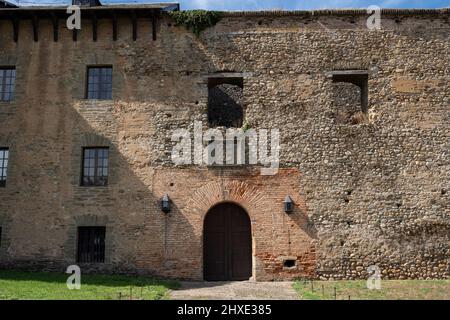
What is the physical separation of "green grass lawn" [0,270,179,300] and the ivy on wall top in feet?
26.5

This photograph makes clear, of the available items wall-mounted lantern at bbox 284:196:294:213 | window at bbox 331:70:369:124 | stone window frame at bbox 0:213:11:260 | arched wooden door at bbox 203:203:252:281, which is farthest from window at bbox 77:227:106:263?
window at bbox 331:70:369:124

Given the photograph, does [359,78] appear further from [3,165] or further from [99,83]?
[3,165]

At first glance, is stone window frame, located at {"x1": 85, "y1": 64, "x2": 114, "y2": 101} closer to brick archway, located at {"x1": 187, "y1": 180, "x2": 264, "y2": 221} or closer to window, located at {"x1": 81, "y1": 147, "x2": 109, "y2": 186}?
window, located at {"x1": 81, "y1": 147, "x2": 109, "y2": 186}

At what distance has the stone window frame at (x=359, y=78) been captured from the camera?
563 inches

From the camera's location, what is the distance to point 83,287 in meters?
10.8

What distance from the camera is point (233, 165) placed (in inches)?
543

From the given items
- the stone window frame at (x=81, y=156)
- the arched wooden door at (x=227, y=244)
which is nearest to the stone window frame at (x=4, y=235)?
the stone window frame at (x=81, y=156)

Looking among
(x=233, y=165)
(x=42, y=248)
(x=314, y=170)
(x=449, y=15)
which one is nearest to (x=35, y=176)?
(x=42, y=248)

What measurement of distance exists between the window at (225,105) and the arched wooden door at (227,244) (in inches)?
140

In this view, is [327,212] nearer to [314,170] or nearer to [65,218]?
[314,170]

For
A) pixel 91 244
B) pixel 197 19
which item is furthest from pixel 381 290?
pixel 197 19

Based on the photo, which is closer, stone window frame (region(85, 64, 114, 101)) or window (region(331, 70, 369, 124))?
window (region(331, 70, 369, 124))

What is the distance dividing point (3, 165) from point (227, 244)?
756 cm

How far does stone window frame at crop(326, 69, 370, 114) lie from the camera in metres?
14.3
